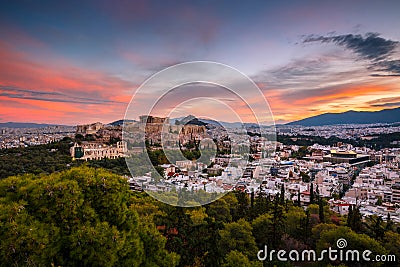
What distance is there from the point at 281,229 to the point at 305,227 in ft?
3.15

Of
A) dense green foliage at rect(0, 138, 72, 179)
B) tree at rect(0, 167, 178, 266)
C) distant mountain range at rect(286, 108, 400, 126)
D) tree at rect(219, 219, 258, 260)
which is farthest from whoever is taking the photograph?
distant mountain range at rect(286, 108, 400, 126)

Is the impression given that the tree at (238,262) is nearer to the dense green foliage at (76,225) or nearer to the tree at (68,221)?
the dense green foliage at (76,225)

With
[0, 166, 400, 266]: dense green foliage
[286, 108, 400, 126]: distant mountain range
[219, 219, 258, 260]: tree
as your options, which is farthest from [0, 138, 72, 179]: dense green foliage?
[286, 108, 400, 126]: distant mountain range

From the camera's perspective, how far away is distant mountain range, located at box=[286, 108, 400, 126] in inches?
3356

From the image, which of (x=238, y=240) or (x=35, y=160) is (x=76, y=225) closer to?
(x=238, y=240)

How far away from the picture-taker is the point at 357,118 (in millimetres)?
98688

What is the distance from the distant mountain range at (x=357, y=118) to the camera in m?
85.2

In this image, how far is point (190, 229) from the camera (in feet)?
23.7

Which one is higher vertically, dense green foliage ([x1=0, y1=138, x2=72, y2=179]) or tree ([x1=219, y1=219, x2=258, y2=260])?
dense green foliage ([x1=0, y1=138, x2=72, y2=179])

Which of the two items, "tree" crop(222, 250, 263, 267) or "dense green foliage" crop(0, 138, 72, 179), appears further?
"dense green foliage" crop(0, 138, 72, 179)

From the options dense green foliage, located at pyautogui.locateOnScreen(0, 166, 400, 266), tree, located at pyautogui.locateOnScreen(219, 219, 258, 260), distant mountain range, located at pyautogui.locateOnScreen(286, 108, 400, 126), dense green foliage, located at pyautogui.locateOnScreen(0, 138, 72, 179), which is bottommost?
tree, located at pyautogui.locateOnScreen(219, 219, 258, 260)

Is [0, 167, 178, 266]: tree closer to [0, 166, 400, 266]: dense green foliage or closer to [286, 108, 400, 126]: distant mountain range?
[0, 166, 400, 266]: dense green foliage

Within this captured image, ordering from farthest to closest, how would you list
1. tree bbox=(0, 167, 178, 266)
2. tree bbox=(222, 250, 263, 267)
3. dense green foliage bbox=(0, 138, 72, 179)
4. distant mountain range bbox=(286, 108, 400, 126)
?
distant mountain range bbox=(286, 108, 400, 126), dense green foliage bbox=(0, 138, 72, 179), tree bbox=(222, 250, 263, 267), tree bbox=(0, 167, 178, 266)

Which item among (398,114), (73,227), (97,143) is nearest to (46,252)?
(73,227)
